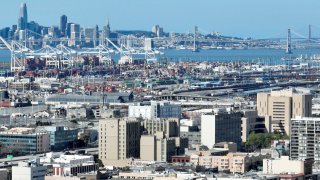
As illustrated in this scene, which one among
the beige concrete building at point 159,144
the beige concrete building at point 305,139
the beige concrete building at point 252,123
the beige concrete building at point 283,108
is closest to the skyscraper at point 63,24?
the beige concrete building at point 283,108

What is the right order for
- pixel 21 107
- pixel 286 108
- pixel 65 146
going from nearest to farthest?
1. pixel 65 146
2. pixel 286 108
3. pixel 21 107

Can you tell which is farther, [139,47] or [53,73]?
[139,47]

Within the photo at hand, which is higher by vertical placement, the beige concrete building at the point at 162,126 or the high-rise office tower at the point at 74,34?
the high-rise office tower at the point at 74,34

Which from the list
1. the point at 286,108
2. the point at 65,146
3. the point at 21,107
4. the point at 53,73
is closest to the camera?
the point at 65,146

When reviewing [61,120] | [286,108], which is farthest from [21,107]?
[286,108]

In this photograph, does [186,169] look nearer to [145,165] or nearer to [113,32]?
[145,165]

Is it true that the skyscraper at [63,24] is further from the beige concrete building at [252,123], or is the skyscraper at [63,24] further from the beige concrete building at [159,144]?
the beige concrete building at [159,144]

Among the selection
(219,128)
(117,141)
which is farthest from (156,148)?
(219,128)

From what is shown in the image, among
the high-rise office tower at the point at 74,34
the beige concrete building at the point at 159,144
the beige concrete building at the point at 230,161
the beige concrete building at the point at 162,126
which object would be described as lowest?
the beige concrete building at the point at 230,161
